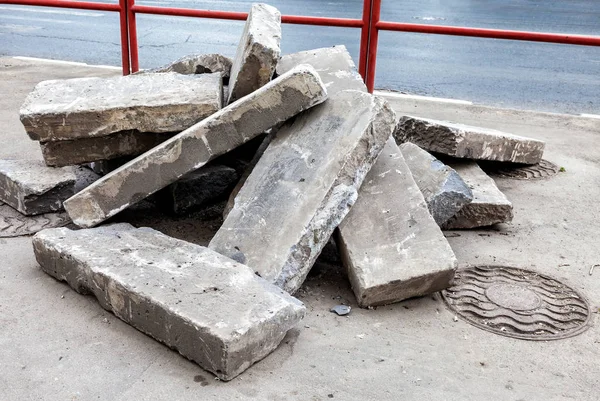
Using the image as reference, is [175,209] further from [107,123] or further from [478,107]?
[478,107]

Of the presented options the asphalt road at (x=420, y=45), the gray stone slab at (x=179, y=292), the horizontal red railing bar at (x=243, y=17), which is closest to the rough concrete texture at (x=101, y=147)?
the gray stone slab at (x=179, y=292)

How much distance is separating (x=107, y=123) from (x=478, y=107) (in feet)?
13.6

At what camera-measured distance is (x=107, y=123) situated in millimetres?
3725

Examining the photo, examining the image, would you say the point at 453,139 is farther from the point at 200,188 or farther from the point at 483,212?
the point at 200,188

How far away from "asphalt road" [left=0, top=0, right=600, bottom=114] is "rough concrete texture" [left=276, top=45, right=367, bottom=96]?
137 inches

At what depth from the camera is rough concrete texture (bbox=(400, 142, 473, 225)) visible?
382cm

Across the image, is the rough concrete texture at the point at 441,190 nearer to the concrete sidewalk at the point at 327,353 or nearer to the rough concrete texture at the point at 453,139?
the concrete sidewalk at the point at 327,353

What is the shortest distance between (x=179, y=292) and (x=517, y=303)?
1650 millimetres

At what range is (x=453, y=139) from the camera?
448cm

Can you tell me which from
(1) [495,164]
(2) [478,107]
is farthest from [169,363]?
(2) [478,107]

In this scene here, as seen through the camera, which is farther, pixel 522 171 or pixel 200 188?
pixel 522 171

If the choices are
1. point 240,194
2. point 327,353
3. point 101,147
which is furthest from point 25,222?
point 327,353

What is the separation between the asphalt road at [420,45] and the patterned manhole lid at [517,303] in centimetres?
431

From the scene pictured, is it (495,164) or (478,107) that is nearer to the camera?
(495,164)
